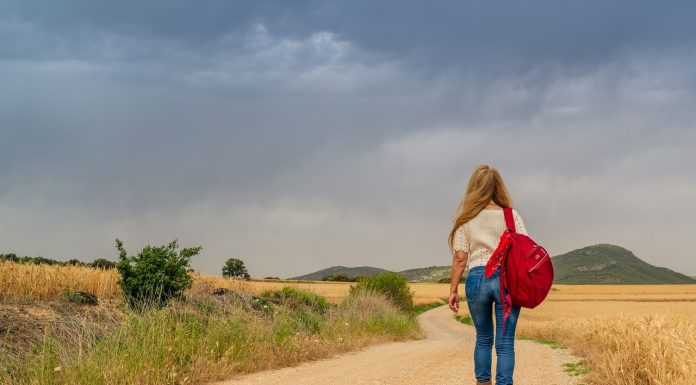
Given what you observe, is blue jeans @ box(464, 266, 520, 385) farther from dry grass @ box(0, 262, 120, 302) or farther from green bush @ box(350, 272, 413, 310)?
green bush @ box(350, 272, 413, 310)

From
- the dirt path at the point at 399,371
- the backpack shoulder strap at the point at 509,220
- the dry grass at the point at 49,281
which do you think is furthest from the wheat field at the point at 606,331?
the backpack shoulder strap at the point at 509,220

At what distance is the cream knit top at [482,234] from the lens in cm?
699

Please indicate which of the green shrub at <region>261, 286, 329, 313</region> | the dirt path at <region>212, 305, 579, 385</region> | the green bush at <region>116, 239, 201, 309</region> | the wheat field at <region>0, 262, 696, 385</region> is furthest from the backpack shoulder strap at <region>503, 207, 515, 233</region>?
the green shrub at <region>261, 286, 329, 313</region>

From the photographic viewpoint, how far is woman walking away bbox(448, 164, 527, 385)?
6.85 m

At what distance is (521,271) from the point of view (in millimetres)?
6641

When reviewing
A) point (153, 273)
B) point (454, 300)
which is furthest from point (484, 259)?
point (153, 273)

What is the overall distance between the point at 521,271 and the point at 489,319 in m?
0.76

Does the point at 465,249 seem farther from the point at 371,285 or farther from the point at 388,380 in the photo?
the point at 371,285

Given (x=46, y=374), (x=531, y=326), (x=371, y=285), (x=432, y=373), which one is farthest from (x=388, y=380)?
(x=371, y=285)

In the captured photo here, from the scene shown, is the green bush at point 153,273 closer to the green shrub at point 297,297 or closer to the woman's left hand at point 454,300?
the green shrub at point 297,297

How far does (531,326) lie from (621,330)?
2139 cm

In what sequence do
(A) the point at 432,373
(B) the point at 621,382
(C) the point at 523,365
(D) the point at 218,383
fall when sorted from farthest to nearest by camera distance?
(C) the point at 523,365
(A) the point at 432,373
(D) the point at 218,383
(B) the point at 621,382

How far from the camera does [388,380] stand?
11219 millimetres

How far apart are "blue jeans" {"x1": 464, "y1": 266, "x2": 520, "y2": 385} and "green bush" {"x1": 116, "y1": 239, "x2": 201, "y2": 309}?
52.6 ft
